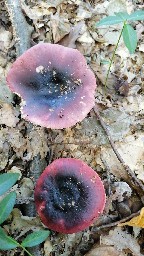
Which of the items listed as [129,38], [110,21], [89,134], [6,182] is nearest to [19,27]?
[110,21]

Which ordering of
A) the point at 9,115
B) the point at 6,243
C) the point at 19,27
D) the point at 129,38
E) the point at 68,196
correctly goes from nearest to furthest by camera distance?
the point at 6,243, the point at 68,196, the point at 129,38, the point at 9,115, the point at 19,27

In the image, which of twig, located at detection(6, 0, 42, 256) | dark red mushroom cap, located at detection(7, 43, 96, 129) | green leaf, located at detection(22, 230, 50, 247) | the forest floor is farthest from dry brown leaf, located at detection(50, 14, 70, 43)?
green leaf, located at detection(22, 230, 50, 247)

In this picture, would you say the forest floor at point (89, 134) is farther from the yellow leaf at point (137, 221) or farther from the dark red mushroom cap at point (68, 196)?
the dark red mushroom cap at point (68, 196)

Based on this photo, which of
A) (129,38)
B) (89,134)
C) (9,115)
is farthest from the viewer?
(89,134)

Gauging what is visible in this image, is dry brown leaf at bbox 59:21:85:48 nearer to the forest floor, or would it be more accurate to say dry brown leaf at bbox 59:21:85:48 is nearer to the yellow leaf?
the forest floor

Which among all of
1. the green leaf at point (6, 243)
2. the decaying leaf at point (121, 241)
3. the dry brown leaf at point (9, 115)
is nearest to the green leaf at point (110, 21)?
the dry brown leaf at point (9, 115)

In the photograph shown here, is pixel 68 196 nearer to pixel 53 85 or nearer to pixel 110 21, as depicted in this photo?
pixel 53 85

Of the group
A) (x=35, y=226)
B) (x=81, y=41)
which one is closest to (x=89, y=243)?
(x=35, y=226)

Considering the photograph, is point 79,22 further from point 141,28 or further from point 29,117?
point 29,117
